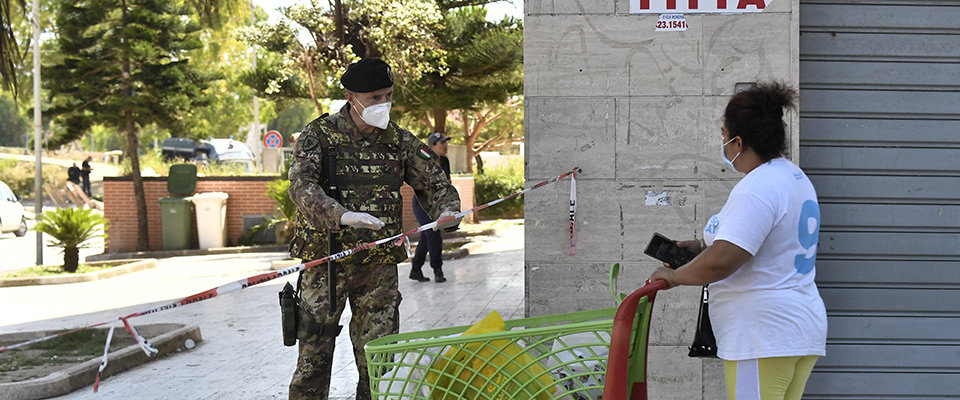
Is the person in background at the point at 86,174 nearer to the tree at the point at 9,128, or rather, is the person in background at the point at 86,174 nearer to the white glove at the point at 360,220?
the white glove at the point at 360,220

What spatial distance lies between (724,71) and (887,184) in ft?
3.71

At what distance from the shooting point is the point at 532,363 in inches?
97.5

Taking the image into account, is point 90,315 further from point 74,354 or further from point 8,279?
point 8,279

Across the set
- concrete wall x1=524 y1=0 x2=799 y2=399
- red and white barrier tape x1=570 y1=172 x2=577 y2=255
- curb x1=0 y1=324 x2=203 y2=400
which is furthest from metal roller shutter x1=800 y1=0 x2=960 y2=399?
curb x1=0 y1=324 x2=203 y2=400

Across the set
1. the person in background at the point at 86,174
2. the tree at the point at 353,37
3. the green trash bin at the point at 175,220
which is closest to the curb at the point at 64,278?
the green trash bin at the point at 175,220

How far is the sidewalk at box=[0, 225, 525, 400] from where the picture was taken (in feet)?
20.7

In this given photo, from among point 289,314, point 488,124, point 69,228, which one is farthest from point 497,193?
point 289,314

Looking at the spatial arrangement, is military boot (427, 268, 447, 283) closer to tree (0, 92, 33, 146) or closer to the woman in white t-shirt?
the woman in white t-shirt

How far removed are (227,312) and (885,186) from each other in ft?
24.1

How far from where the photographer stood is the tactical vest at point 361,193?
4.02 m

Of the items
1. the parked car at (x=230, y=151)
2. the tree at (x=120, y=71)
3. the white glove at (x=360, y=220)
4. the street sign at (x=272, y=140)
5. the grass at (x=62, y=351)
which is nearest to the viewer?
the white glove at (x=360, y=220)

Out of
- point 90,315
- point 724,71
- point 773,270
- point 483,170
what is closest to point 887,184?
point 724,71

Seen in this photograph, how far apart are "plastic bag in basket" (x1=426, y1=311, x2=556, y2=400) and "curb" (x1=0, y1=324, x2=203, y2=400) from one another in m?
4.50

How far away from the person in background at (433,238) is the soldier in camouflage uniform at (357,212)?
622cm
